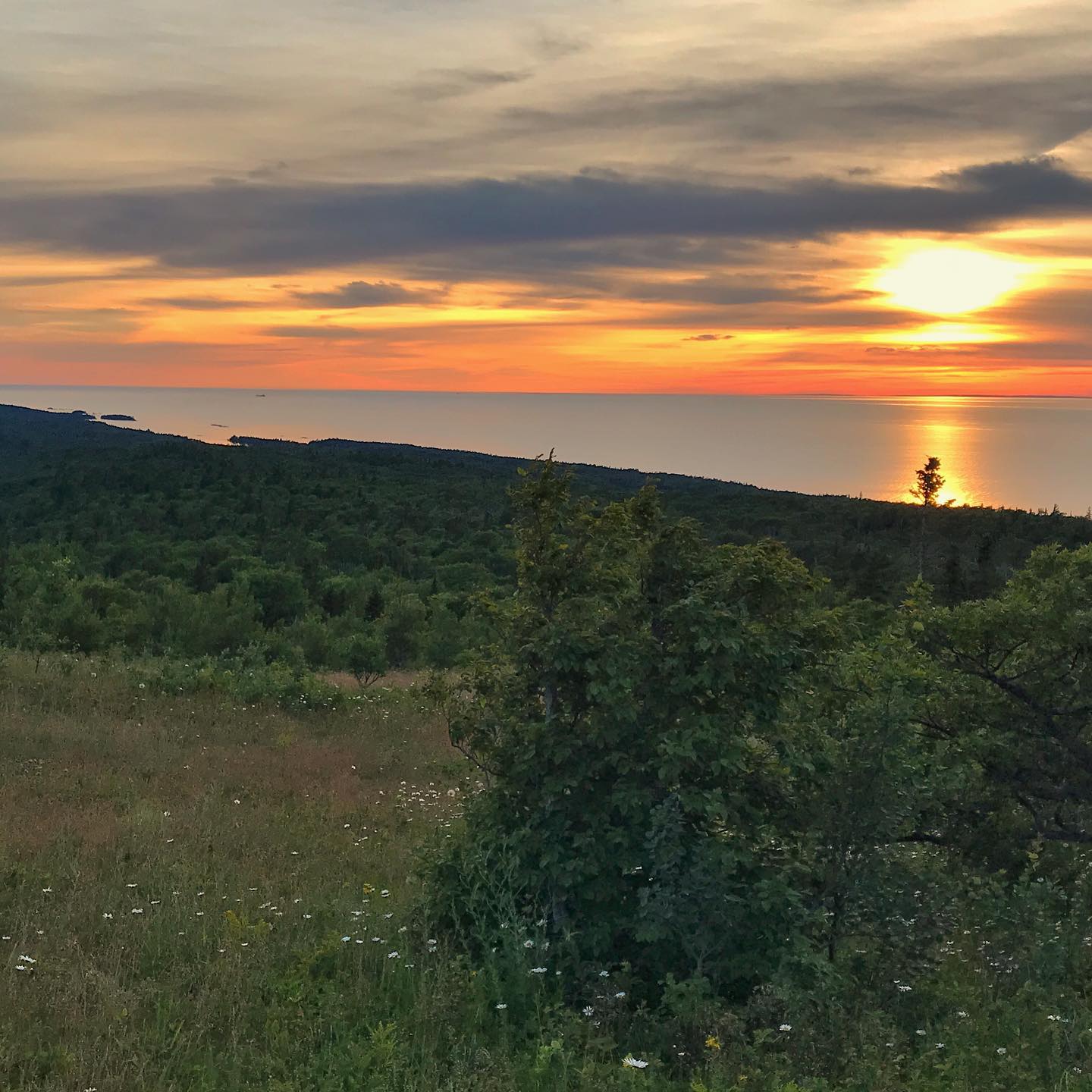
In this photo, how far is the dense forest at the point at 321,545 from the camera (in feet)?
117

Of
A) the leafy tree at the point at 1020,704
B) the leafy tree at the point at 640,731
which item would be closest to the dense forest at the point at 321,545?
the leafy tree at the point at 640,731

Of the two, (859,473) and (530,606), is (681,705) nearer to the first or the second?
(530,606)

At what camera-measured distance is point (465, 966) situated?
5891mm

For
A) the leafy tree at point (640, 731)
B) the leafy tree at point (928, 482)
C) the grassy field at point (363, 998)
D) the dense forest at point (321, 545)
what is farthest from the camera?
the leafy tree at point (928, 482)

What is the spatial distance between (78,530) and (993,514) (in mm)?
75144

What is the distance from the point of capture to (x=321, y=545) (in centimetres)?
6975

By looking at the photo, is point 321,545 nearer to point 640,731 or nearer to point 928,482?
point 928,482

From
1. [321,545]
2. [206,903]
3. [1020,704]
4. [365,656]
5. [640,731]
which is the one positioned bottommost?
[365,656]

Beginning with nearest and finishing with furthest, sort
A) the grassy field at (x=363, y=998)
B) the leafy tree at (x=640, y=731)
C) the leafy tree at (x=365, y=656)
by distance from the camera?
the grassy field at (x=363, y=998) < the leafy tree at (x=640, y=731) < the leafy tree at (x=365, y=656)

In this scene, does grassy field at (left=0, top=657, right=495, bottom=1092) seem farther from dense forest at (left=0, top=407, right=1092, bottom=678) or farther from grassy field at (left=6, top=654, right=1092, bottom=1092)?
dense forest at (left=0, top=407, right=1092, bottom=678)

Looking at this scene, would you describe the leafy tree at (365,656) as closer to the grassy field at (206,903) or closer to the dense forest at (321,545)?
the dense forest at (321,545)

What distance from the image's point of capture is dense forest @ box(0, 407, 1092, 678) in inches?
1410

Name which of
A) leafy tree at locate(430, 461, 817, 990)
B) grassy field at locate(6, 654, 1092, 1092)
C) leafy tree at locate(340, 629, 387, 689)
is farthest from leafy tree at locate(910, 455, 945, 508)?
leafy tree at locate(430, 461, 817, 990)

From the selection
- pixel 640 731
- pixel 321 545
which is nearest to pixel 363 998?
pixel 640 731
